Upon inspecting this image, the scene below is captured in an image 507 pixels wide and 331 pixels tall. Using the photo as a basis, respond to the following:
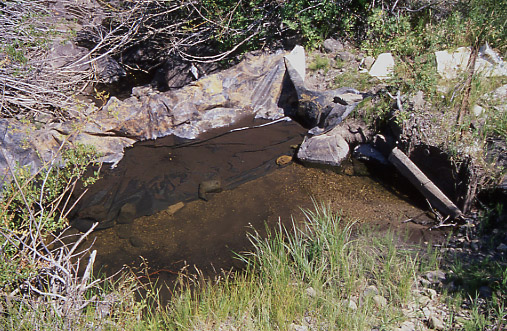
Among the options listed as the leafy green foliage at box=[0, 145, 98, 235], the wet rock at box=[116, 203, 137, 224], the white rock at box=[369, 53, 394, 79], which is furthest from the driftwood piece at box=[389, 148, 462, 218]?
the leafy green foliage at box=[0, 145, 98, 235]

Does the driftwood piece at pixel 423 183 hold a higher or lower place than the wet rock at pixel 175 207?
higher

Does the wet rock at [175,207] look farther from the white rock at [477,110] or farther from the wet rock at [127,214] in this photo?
the white rock at [477,110]

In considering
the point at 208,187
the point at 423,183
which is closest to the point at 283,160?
the point at 208,187

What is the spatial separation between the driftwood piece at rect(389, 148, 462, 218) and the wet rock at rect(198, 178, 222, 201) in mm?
2134

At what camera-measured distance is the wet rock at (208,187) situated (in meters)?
5.26

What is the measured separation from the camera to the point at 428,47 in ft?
23.2

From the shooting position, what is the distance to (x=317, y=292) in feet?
11.1

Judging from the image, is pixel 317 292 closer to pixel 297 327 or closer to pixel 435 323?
pixel 297 327

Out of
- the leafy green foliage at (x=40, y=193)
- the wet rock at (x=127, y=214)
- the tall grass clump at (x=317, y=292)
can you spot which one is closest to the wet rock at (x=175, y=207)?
the wet rock at (x=127, y=214)

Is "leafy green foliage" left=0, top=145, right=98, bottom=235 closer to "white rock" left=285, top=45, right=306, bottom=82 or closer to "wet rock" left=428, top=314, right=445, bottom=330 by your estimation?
"wet rock" left=428, top=314, right=445, bottom=330

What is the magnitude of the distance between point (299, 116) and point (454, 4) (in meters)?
3.43

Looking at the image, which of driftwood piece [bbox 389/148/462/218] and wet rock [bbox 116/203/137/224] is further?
wet rock [bbox 116/203/137/224]

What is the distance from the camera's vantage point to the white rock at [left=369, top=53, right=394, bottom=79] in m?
6.89

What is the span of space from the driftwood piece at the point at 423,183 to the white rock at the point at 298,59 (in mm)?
2540
